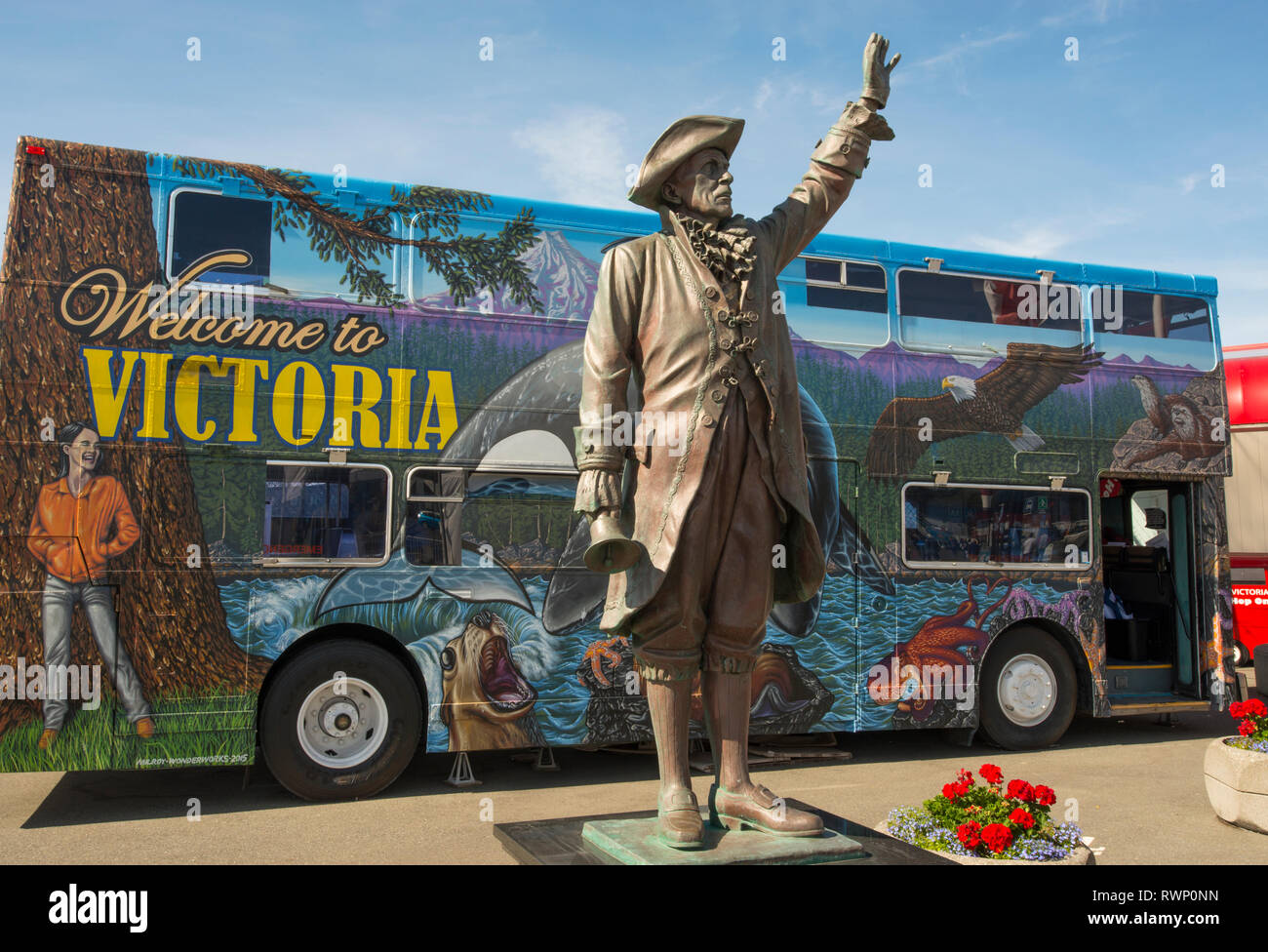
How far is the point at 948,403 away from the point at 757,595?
556 cm

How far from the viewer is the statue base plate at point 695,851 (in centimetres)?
323

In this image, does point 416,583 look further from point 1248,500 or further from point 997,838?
point 1248,500

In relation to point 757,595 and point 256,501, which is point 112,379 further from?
point 757,595

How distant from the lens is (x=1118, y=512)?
1092 centimetres

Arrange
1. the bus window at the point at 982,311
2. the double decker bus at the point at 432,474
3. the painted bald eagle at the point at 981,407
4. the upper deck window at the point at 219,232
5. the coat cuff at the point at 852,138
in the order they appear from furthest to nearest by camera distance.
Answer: the bus window at the point at 982,311
the painted bald eagle at the point at 981,407
the upper deck window at the point at 219,232
the double decker bus at the point at 432,474
the coat cuff at the point at 852,138

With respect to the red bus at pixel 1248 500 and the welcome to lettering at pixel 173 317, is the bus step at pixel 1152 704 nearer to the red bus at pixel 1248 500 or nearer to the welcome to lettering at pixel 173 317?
the red bus at pixel 1248 500

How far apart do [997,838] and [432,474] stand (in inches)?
172

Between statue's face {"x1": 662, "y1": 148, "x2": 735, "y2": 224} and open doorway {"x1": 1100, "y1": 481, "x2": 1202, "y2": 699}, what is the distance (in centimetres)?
752

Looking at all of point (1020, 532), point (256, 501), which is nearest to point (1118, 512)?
point (1020, 532)

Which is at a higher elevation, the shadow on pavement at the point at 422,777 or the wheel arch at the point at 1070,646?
the wheel arch at the point at 1070,646

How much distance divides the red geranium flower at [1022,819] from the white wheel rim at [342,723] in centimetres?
426

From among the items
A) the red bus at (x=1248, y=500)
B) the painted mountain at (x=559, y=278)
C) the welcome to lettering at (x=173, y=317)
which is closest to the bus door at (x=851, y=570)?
the painted mountain at (x=559, y=278)

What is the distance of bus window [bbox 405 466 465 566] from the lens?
705cm

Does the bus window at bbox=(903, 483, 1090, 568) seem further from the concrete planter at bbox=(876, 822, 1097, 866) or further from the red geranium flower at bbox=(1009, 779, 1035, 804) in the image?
the concrete planter at bbox=(876, 822, 1097, 866)
